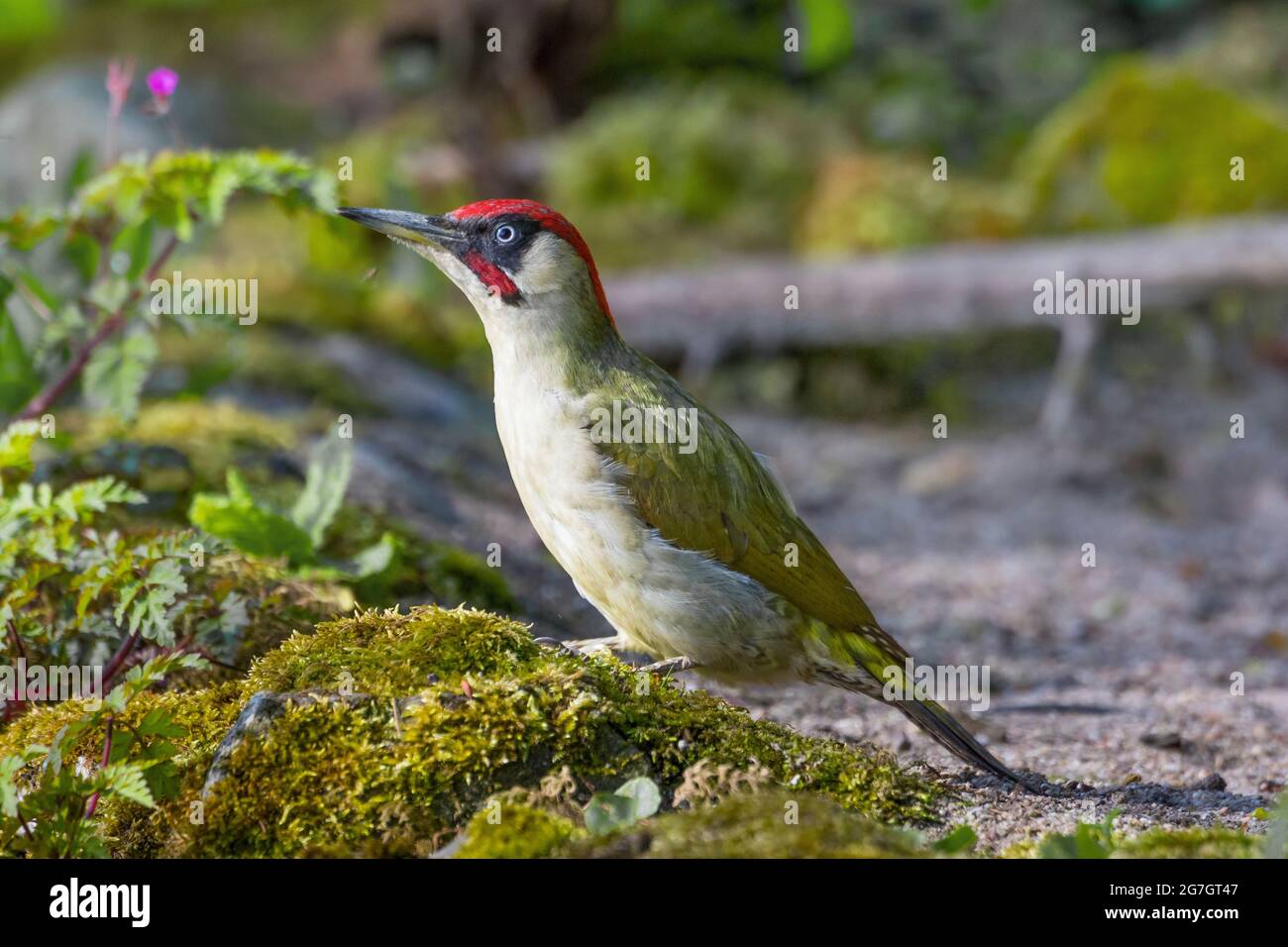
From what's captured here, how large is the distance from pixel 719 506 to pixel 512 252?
0.98 meters

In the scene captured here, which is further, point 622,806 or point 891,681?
point 891,681

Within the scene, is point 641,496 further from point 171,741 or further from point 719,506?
point 171,741

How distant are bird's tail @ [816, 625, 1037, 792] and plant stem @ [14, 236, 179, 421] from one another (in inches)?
108

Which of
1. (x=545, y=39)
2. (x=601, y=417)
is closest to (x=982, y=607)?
(x=601, y=417)

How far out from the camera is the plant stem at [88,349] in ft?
16.6

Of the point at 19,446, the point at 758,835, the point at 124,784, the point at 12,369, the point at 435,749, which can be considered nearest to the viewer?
the point at 758,835

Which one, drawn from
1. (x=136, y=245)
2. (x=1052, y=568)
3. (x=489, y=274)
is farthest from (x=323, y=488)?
(x=1052, y=568)

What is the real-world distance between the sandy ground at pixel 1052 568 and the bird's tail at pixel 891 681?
0.09 m

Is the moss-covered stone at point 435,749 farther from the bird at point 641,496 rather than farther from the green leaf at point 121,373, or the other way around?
the green leaf at point 121,373

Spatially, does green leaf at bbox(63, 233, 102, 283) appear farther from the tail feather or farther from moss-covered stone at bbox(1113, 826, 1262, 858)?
moss-covered stone at bbox(1113, 826, 1262, 858)

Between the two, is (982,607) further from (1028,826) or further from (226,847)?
(226,847)

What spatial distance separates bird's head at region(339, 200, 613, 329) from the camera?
13.8 ft

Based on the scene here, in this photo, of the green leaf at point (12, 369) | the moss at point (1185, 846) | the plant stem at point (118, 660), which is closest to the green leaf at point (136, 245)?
the green leaf at point (12, 369)

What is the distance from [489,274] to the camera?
169 inches
